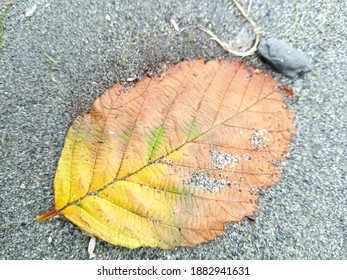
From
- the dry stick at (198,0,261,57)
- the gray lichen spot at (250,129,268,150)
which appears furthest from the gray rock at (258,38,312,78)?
the gray lichen spot at (250,129,268,150)

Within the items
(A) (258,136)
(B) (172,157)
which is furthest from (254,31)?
(B) (172,157)

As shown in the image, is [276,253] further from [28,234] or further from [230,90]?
[28,234]

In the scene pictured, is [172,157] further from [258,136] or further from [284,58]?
[284,58]

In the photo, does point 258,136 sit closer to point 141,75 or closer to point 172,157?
point 172,157

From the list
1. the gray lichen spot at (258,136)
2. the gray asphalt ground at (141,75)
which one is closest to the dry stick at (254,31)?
the gray asphalt ground at (141,75)

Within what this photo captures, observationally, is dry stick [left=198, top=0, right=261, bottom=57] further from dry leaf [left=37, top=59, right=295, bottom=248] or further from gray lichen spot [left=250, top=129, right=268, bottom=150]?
gray lichen spot [left=250, top=129, right=268, bottom=150]

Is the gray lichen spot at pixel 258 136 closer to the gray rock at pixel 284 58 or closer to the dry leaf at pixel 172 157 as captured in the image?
the dry leaf at pixel 172 157

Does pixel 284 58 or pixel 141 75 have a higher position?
pixel 284 58

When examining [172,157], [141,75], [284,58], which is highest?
[284,58]
